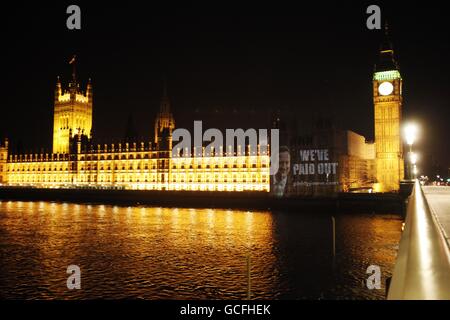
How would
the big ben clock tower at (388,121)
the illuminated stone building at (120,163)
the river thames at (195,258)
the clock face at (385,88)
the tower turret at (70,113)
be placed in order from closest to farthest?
the river thames at (195,258) → the big ben clock tower at (388,121) → the clock face at (385,88) → the illuminated stone building at (120,163) → the tower turret at (70,113)

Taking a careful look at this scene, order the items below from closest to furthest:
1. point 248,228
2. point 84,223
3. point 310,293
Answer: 1. point 310,293
2. point 248,228
3. point 84,223

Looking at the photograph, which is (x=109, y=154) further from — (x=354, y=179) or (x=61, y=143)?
(x=354, y=179)

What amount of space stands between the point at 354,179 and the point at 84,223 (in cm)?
5478

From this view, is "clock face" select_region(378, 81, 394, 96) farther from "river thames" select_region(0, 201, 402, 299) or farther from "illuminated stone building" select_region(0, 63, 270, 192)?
"river thames" select_region(0, 201, 402, 299)

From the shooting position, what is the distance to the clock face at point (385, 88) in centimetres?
8650

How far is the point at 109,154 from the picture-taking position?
10338 centimetres

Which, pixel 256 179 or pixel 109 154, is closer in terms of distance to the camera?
pixel 256 179

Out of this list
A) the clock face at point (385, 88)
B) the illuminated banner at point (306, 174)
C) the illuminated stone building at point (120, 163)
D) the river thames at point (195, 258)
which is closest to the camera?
the river thames at point (195, 258)

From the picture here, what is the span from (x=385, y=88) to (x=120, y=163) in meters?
61.2

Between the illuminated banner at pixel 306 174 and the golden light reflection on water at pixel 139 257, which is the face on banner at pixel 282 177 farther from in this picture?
the golden light reflection on water at pixel 139 257

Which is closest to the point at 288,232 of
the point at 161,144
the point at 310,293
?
the point at 310,293

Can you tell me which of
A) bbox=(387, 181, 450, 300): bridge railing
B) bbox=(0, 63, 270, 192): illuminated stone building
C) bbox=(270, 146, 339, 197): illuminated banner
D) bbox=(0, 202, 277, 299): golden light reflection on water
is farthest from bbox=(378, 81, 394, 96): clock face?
bbox=(387, 181, 450, 300): bridge railing

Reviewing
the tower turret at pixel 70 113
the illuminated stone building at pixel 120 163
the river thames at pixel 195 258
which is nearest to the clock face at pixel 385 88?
the illuminated stone building at pixel 120 163

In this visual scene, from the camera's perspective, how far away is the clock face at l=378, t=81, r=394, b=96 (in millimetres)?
86500
